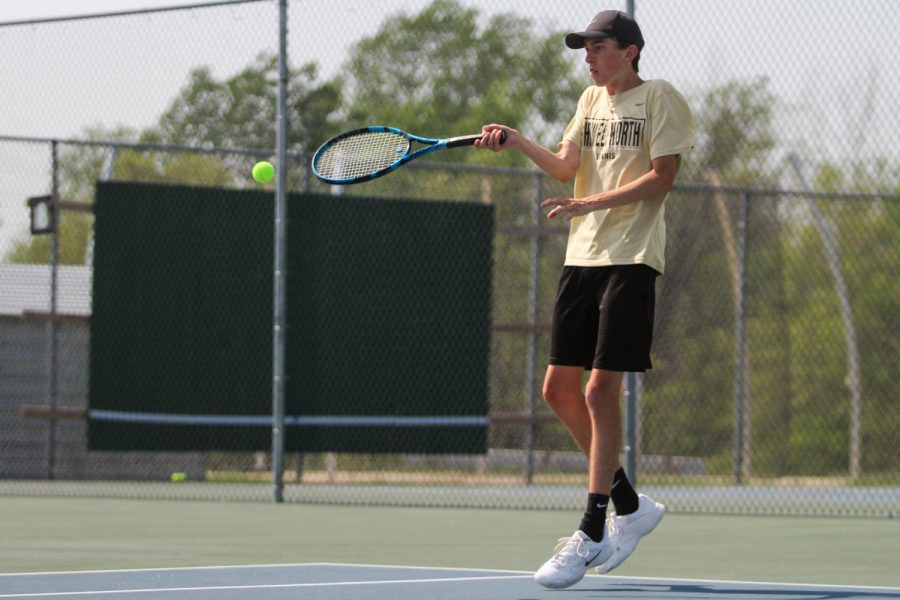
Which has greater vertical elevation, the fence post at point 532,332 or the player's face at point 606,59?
the player's face at point 606,59

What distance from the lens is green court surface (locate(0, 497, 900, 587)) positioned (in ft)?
18.6

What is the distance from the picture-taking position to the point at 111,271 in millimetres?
10133

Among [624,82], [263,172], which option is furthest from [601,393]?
[263,172]

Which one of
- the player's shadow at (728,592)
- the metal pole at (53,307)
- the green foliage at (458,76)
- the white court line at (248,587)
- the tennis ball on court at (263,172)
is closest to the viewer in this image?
the white court line at (248,587)

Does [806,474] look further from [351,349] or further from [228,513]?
[228,513]

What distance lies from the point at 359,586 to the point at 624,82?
1785 millimetres

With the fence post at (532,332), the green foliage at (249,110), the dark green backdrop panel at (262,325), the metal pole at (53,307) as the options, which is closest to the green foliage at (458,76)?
the green foliage at (249,110)

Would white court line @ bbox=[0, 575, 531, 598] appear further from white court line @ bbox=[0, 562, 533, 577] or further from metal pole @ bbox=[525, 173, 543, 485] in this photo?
metal pole @ bbox=[525, 173, 543, 485]

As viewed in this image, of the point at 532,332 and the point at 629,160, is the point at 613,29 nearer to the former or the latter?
the point at 629,160

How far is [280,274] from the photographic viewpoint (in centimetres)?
936

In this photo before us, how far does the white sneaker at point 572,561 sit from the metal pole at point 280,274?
477 centimetres

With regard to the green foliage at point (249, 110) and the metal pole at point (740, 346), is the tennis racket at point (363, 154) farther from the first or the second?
the metal pole at point (740, 346)

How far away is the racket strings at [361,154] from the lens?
5.26 meters

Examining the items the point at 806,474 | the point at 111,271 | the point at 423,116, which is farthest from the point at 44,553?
the point at 423,116
